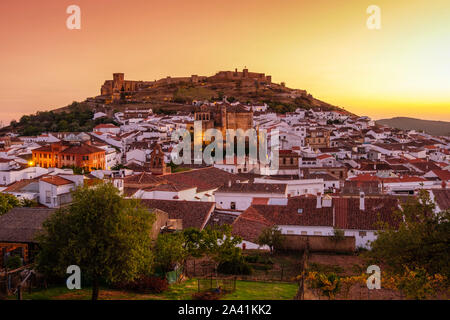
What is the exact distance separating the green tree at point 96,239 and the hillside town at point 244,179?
8.25ft

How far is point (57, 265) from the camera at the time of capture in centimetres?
1228

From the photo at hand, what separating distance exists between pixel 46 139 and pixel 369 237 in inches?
2198

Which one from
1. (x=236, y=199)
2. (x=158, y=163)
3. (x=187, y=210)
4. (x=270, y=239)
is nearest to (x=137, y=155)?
(x=158, y=163)

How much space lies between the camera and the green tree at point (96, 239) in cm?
1195

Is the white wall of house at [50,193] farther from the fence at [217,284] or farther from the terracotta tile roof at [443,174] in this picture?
the terracotta tile roof at [443,174]

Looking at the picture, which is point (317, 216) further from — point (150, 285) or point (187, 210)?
point (150, 285)

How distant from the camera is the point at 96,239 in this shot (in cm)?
1194

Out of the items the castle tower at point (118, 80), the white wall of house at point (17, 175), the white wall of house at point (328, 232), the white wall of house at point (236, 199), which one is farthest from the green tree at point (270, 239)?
the castle tower at point (118, 80)

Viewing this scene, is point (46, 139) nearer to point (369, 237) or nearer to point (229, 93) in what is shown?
point (369, 237)

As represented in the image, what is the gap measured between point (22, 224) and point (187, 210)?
32.2 ft
